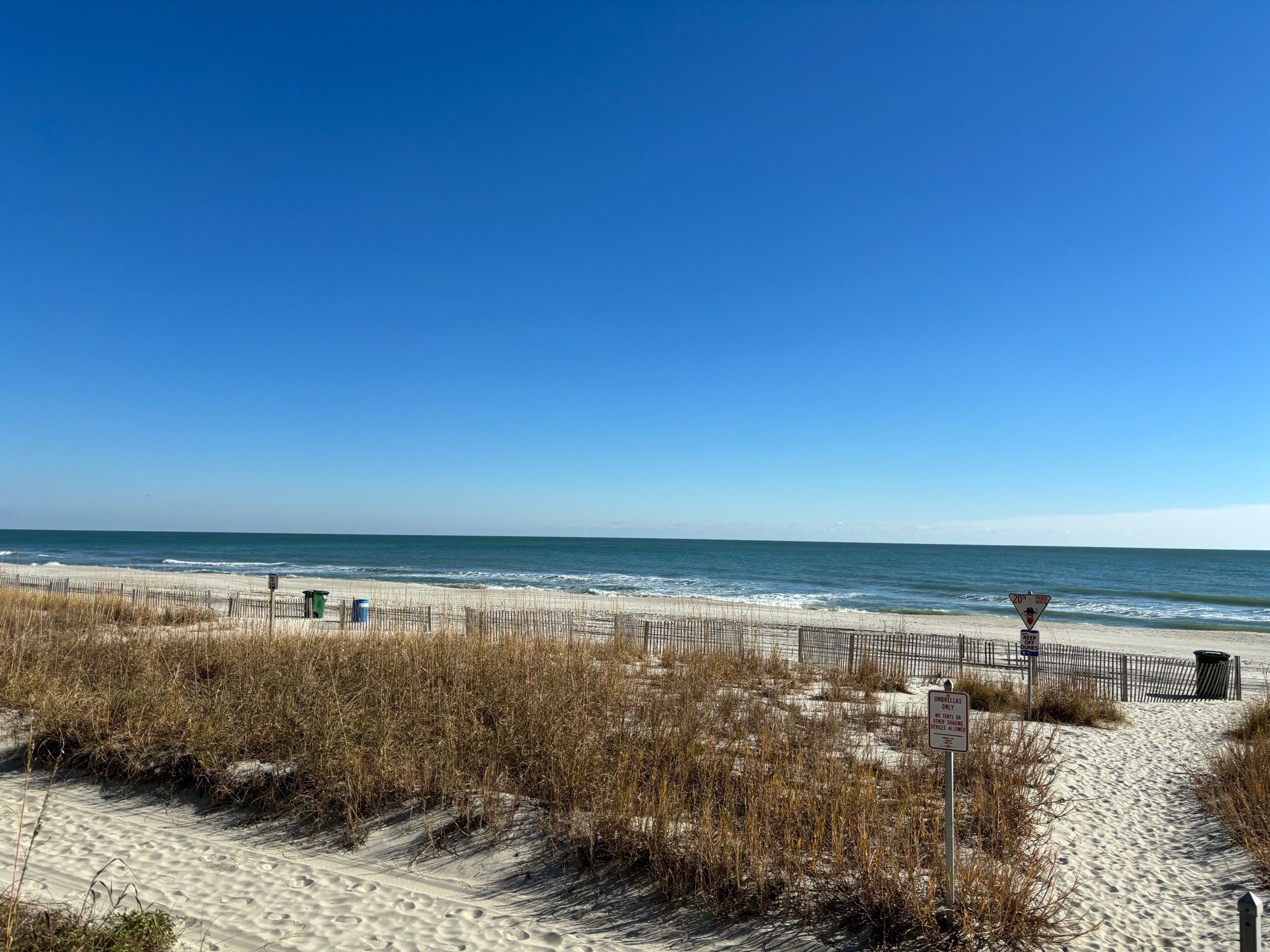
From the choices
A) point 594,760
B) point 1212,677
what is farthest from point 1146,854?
point 1212,677

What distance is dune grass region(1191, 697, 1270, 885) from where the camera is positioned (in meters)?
6.10

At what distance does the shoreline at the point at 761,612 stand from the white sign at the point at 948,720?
732 inches

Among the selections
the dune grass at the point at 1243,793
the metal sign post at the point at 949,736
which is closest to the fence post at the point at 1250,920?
the metal sign post at the point at 949,736

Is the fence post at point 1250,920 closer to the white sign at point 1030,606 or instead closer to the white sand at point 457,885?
the white sand at point 457,885

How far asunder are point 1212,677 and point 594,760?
16461mm

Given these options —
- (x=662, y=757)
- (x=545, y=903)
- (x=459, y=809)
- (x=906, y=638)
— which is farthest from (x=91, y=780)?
(x=906, y=638)

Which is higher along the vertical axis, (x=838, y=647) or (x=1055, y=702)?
(x=1055, y=702)

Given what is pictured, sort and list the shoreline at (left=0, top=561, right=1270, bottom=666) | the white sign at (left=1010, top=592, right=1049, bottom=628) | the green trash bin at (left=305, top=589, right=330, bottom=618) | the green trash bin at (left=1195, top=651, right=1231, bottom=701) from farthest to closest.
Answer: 1. the shoreline at (left=0, top=561, right=1270, bottom=666)
2. the green trash bin at (left=305, top=589, right=330, bottom=618)
3. the green trash bin at (left=1195, top=651, right=1231, bottom=701)
4. the white sign at (left=1010, top=592, right=1049, bottom=628)

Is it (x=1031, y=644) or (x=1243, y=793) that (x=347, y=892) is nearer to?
(x=1243, y=793)

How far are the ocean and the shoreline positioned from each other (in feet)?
11.3

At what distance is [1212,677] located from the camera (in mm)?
16031

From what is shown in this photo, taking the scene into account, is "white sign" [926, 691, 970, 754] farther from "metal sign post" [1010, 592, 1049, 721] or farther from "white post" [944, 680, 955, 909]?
"metal sign post" [1010, 592, 1049, 721]

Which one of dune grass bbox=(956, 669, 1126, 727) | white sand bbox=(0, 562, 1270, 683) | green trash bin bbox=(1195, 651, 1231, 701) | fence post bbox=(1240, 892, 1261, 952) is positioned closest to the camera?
fence post bbox=(1240, 892, 1261, 952)

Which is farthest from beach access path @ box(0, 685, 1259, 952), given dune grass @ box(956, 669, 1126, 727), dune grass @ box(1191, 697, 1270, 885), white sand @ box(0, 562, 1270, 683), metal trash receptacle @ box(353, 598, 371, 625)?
white sand @ box(0, 562, 1270, 683)
